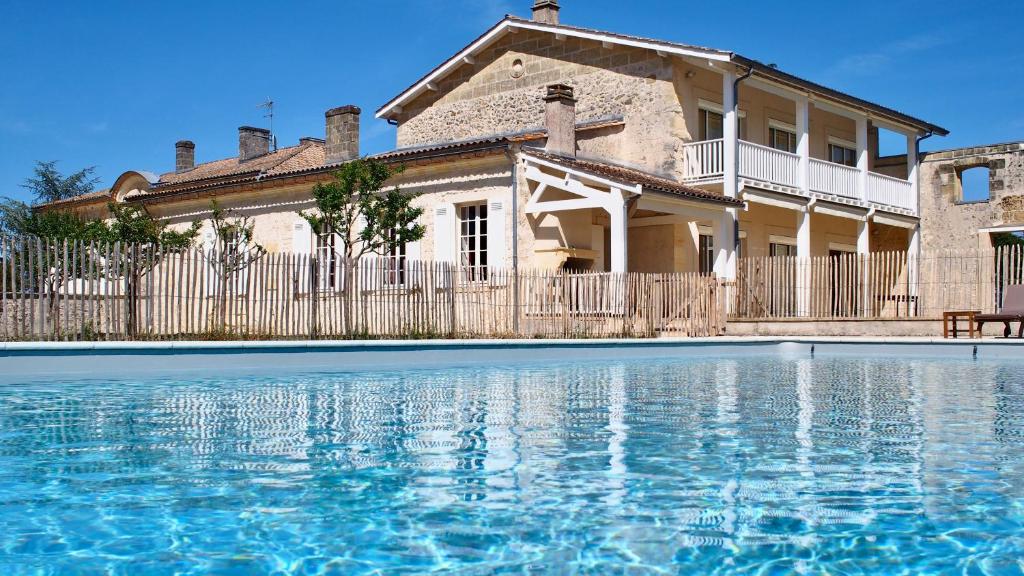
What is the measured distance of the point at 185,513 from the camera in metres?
3.93

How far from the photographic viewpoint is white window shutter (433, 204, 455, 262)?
19750mm

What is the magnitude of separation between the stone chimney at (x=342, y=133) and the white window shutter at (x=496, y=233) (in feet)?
20.7

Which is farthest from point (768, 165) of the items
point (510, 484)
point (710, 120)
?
point (510, 484)

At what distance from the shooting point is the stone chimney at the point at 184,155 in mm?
34531

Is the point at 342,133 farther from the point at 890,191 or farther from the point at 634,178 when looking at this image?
the point at 890,191

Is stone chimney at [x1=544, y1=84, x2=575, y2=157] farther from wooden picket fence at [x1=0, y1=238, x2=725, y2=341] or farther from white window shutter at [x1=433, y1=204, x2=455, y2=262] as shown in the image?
wooden picket fence at [x1=0, y1=238, x2=725, y2=341]

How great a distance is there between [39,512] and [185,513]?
0.60m

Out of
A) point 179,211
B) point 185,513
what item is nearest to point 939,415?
point 185,513

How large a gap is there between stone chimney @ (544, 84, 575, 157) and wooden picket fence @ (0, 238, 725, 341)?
9.89 feet

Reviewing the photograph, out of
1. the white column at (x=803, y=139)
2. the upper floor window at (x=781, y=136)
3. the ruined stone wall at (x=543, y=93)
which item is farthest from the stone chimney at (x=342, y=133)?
the white column at (x=803, y=139)

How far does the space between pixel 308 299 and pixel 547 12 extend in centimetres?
1217

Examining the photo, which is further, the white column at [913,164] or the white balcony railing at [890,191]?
the white column at [913,164]

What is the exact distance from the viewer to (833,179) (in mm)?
23312

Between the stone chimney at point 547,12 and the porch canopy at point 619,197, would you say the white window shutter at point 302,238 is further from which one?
the stone chimney at point 547,12
